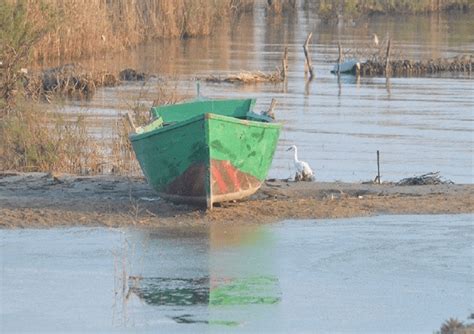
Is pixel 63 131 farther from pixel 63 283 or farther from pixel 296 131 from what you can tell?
pixel 63 283

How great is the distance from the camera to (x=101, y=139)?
73.2ft

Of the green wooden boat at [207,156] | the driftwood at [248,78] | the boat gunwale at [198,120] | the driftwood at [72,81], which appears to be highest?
the boat gunwale at [198,120]

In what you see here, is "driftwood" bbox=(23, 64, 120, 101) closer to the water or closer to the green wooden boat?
the green wooden boat

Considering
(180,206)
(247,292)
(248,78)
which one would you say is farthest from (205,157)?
(248,78)

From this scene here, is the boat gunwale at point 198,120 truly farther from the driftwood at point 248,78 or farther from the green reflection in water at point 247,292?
the driftwood at point 248,78

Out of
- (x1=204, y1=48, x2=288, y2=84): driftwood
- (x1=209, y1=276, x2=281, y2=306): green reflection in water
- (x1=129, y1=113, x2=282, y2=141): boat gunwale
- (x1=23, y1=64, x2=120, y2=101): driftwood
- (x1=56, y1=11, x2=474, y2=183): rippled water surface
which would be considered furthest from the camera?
(x1=204, y1=48, x2=288, y2=84): driftwood

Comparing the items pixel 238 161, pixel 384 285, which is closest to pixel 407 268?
pixel 384 285

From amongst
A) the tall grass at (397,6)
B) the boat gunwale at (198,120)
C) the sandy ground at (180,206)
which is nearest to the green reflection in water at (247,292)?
the sandy ground at (180,206)

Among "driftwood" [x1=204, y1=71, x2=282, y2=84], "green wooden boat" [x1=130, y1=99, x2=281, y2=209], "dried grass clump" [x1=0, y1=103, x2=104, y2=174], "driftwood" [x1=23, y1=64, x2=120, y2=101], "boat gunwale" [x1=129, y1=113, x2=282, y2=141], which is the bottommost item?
"driftwood" [x1=204, y1=71, x2=282, y2=84]

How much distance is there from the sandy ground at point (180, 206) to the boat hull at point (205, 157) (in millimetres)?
239

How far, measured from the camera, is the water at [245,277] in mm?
9289

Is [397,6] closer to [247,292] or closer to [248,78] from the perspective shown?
[248,78]

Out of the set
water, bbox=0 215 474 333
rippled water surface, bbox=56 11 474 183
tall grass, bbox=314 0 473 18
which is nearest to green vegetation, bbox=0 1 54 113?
rippled water surface, bbox=56 11 474 183

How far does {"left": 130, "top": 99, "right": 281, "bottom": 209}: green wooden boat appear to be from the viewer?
13.6m
